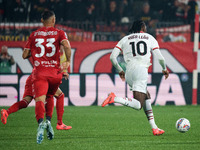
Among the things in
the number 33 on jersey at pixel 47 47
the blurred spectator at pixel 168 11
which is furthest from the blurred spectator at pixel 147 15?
the number 33 on jersey at pixel 47 47

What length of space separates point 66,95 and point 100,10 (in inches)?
155

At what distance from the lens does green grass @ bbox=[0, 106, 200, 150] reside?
654 centimetres

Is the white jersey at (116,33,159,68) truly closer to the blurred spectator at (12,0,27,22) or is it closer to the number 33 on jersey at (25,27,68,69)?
the number 33 on jersey at (25,27,68,69)

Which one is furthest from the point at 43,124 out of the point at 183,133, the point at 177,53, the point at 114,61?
the point at 177,53

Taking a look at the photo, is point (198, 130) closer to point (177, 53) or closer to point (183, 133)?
point (183, 133)

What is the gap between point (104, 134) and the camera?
25.8 feet

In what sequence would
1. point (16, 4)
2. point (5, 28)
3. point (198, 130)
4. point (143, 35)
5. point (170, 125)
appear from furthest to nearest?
point (16, 4), point (5, 28), point (170, 125), point (198, 130), point (143, 35)

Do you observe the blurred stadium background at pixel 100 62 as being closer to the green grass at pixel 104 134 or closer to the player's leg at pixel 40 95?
the green grass at pixel 104 134

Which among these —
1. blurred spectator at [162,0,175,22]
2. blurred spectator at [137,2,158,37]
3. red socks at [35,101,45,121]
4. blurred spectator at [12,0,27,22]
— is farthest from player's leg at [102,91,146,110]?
blurred spectator at [162,0,175,22]

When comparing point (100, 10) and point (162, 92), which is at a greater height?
point (100, 10)

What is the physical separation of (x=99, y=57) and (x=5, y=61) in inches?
116

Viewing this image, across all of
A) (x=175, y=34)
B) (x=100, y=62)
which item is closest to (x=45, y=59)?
(x=100, y=62)

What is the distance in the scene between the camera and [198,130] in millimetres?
8430

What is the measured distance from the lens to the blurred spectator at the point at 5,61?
46.1ft
